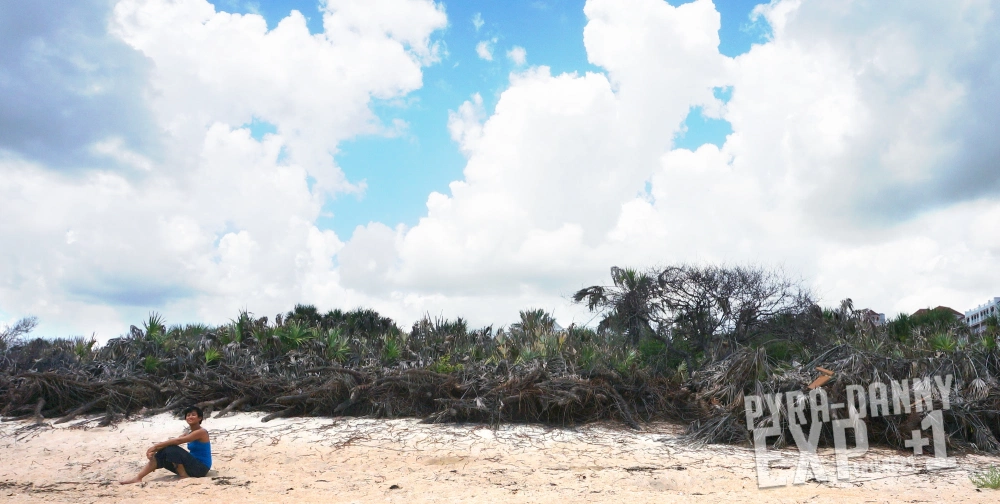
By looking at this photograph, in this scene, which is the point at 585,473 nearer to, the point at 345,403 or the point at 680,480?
the point at 680,480

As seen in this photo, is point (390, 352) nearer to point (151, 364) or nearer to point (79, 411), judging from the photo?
point (151, 364)

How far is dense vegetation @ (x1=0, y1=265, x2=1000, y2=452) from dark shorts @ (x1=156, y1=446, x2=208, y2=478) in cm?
321

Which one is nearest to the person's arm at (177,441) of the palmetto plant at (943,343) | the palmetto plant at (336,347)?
the palmetto plant at (336,347)

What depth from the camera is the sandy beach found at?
7.84 m

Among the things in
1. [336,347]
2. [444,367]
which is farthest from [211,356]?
[444,367]

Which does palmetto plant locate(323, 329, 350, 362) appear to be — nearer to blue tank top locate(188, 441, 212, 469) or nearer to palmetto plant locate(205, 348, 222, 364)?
palmetto plant locate(205, 348, 222, 364)

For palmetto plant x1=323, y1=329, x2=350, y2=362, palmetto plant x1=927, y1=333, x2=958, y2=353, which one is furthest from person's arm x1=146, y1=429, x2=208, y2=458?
palmetto plant x1=927, y1=333, x2=958, y2=353

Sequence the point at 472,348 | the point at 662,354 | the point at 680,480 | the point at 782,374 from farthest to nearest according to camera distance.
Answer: the point at 662,354 < the point at 472,348 < the point at 782,374 < the point at 680,480

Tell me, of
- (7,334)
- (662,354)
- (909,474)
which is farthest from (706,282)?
(7,334)

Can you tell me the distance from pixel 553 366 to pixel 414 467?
14.3 ft

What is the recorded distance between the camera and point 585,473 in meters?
8.77

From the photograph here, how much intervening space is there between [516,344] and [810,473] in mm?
7010

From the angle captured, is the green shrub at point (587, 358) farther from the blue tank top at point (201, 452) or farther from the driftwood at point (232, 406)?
the blue tank top at point (201, 452)

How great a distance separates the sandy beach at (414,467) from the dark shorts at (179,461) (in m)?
0.14
